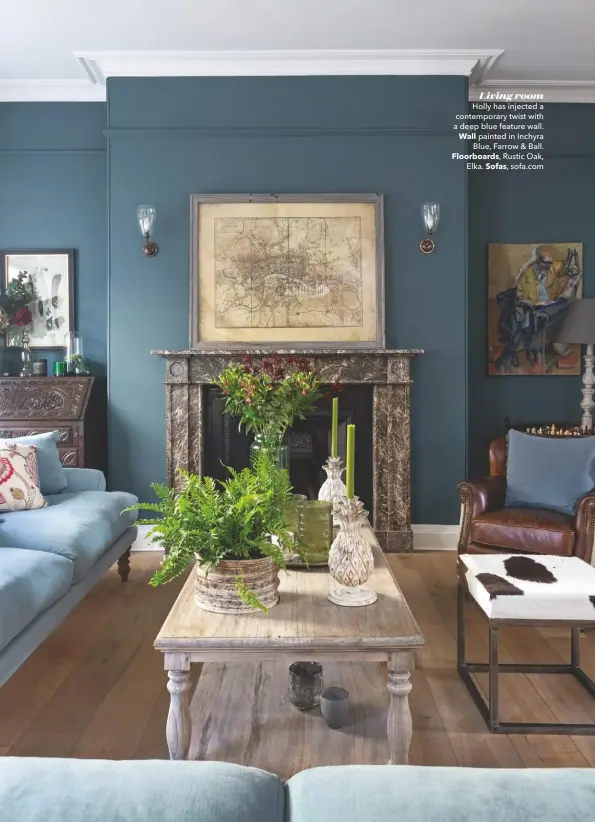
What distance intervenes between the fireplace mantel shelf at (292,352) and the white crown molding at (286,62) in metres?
1.85

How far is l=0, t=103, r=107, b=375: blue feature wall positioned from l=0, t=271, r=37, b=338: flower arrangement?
24 centimetres

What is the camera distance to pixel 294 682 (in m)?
2.33

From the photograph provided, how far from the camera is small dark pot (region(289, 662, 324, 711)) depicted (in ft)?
7.57

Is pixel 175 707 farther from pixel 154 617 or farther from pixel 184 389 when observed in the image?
pixel 184 389

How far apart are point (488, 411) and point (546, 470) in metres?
1.36

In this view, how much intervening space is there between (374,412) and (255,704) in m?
2.60

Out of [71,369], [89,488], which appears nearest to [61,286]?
[71,369]

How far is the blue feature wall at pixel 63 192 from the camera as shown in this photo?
5012 mm

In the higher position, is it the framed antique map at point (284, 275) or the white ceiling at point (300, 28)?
the white ceiling at point (300, 28)

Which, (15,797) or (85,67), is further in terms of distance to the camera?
(85,67)

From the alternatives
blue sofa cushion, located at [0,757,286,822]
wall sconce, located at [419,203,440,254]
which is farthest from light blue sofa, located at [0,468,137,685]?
wall sconce, located at [419,203,440,254]

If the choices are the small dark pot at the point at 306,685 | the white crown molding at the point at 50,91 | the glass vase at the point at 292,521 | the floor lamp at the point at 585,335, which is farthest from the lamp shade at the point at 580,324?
the white crown molding at the point at 50,91

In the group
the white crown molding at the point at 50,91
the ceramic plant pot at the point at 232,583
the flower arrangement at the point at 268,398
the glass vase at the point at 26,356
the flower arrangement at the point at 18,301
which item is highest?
the white crown molding at the point at 50,91

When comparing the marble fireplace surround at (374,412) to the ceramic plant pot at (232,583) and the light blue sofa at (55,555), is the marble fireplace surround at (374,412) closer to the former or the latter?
the light blue sofa at (55,555)
